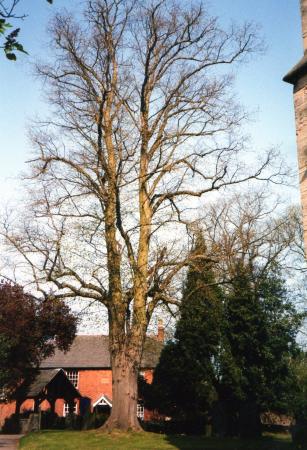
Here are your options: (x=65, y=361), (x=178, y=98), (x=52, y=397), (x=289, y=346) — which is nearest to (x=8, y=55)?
(x=178, y=98)

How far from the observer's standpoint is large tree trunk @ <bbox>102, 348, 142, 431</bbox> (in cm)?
1977

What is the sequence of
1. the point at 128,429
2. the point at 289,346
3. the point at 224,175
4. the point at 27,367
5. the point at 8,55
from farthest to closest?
the point at 27,367, the point at 289,346, the point at 224,175, the point at 128,429, the point at 8,55

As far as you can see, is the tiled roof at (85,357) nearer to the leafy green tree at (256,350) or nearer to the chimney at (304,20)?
the leafy green tree at (256,350)

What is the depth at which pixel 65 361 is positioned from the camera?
48906 mm

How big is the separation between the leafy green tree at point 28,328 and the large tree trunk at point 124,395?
1111 cm

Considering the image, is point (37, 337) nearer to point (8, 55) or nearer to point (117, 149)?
point (117, 149)

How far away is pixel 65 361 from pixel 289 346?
28864 mm

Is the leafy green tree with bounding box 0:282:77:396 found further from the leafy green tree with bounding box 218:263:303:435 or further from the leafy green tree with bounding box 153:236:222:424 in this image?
the leafy green tree with bounding box 218:263:303:435

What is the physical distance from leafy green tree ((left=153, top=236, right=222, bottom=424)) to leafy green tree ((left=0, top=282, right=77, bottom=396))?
7061 mm

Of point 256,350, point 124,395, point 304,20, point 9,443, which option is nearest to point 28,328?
point 9,443

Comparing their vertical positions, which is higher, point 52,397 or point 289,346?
point 289,346

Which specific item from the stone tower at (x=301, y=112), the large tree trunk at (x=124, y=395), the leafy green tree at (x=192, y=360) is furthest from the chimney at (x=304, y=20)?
the leafy green tree at (x=192, y=360)

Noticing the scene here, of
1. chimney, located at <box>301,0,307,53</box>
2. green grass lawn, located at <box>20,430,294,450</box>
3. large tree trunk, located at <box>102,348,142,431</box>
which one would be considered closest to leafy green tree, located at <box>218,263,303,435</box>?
green grass lawn, located at <box>20,430,294,450</box>

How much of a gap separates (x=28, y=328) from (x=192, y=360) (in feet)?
40.2
